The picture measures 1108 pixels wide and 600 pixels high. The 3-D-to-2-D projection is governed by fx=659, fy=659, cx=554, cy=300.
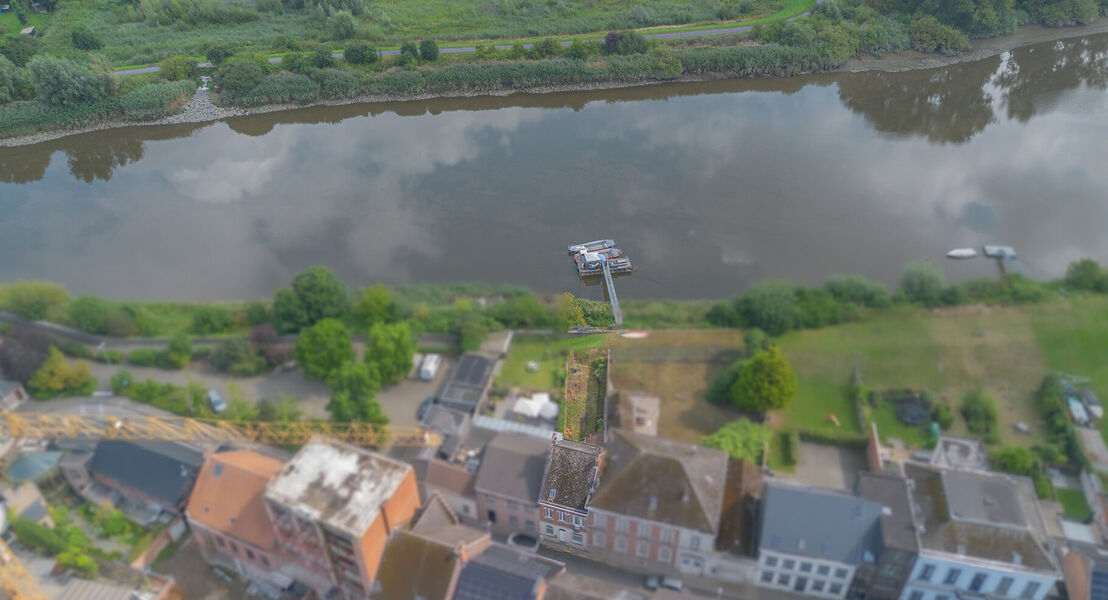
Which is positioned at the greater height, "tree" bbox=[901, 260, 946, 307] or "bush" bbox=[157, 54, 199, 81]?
Result: "bush" bbox=[157, 54, 199, 81]

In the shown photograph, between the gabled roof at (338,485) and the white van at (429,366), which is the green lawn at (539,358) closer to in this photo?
the gabled roof at (338,485)

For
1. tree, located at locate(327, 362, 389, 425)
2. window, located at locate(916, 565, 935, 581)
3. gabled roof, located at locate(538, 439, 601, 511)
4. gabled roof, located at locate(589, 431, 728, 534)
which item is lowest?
window, located at locate(916, 565, 935, 581)

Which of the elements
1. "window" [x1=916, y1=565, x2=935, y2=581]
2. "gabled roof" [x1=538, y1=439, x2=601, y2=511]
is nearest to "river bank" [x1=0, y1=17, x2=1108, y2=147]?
"window" [x1=916, y1=565, x2=935, y2=581]

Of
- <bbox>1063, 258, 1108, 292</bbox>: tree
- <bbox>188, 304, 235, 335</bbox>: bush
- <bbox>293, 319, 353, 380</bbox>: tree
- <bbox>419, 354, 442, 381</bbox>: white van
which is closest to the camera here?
<bbox>1063, 258, 1108, 292</bbox>: tree

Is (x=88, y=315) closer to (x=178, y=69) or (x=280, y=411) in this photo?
(x=280, y=411)

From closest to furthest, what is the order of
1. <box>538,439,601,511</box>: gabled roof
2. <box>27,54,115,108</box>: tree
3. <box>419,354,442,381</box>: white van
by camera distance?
<box>538,439,601,511</box>: gabled roof, <box>419,354,442,381</box>: white van, <box>27,54,115,108</box>: tree

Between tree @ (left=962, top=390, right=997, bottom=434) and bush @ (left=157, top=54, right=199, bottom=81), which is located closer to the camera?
tree @ (left=962, top=390, right=997, bottom=434)

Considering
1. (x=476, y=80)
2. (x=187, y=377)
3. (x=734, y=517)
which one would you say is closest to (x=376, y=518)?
(x=734, y=517)

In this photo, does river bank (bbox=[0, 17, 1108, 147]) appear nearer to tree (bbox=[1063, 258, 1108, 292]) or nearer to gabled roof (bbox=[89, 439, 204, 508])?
tree (bbox=[1063, 258, 1108, 292])
